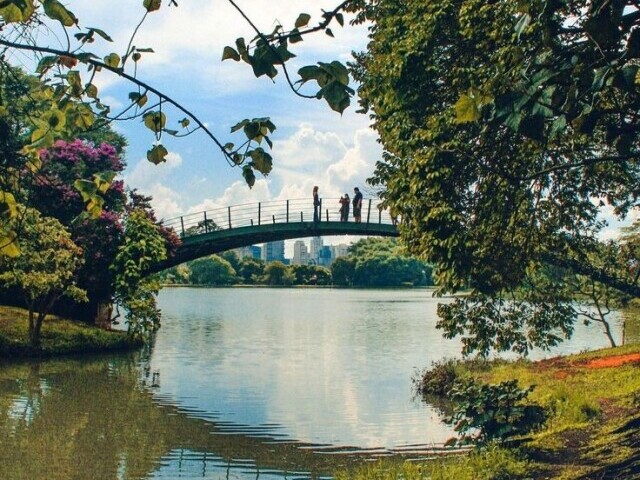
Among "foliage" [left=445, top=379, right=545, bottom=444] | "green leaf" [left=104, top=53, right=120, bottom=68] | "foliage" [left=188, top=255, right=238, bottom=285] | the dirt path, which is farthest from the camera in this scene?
"foliage" [left=188, top=255, right=238, bottom=285]

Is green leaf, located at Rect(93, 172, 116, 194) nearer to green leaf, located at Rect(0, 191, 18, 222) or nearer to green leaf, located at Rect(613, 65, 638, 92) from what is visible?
green leaf, located at Rect(0, 191, 18, 222)

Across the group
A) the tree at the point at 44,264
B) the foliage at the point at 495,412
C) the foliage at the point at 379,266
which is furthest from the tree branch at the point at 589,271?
the foliage at the point at 379,266

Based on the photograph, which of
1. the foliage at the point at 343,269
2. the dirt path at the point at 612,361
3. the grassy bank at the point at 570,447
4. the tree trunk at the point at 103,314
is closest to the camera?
the grassy bank at the point at 570,447

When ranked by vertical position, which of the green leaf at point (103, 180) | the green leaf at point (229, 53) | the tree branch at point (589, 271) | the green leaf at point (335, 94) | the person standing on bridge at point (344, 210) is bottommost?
the tree branch at point (589, 271)

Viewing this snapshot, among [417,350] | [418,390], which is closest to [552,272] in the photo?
[418,390]

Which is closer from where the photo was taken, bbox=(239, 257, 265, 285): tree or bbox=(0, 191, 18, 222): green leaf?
bbox=(0, 191, 18, 222): green leaf

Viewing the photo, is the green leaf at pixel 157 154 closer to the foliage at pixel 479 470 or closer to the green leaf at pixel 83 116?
the green leaf at pixel 83 116

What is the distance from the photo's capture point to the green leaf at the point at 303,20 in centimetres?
267

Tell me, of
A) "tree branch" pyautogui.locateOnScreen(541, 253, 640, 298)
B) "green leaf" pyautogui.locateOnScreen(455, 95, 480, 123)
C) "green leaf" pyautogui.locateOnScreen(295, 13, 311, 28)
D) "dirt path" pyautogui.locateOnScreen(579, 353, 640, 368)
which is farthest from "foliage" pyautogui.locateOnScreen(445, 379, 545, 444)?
"dirt path" pyautogui.locateOnScreen(579, 353, 640, 368)

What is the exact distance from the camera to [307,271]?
116 m

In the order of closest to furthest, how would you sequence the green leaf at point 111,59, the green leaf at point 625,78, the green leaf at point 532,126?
the green leaf at point 625,78 → the green leaf at point 111,59 → the green leaf at point 532,126

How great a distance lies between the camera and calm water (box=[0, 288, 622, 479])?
1211 cm

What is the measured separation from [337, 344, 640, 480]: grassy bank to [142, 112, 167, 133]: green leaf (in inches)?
226

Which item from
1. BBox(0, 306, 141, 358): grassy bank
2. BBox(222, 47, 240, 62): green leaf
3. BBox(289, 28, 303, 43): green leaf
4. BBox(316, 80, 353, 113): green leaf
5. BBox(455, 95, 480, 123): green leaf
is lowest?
BBox(0, 306, 141, 358): grassy bank
